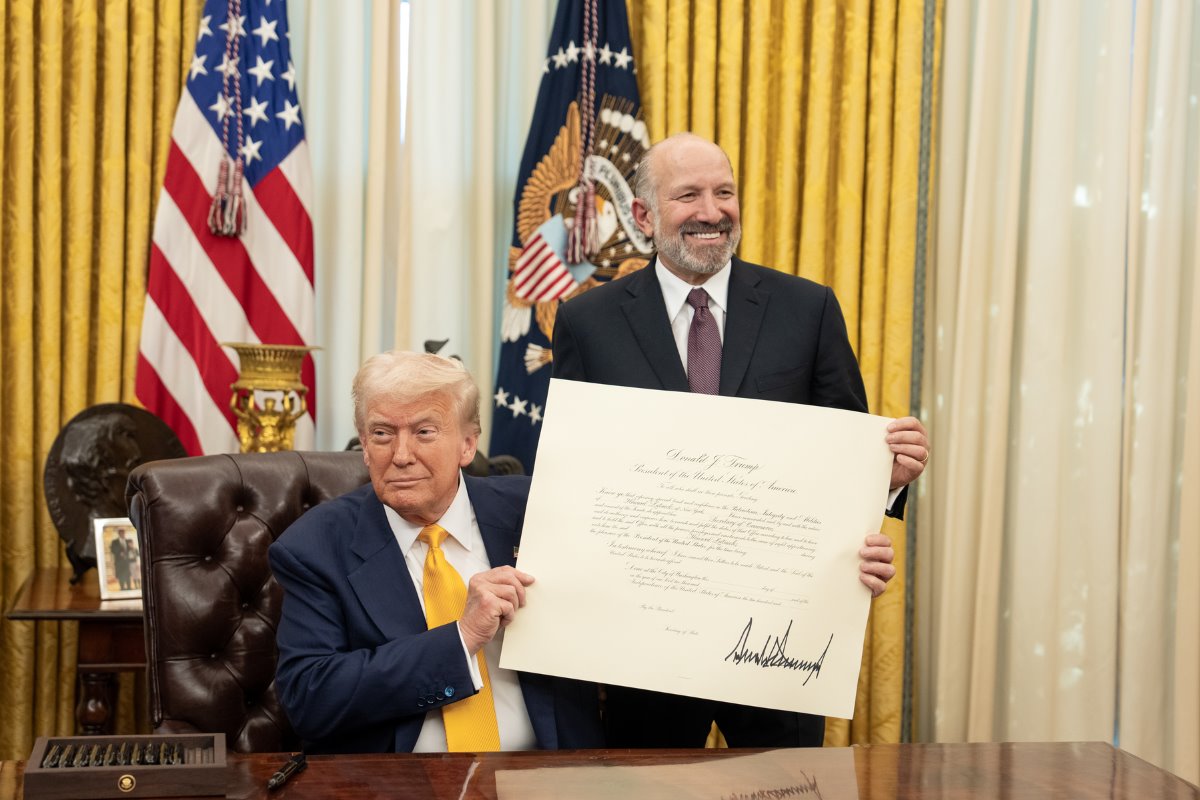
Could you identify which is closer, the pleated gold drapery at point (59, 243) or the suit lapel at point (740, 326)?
the suit lapel at point (740, 326)

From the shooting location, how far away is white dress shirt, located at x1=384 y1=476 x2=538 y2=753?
199 centimetres

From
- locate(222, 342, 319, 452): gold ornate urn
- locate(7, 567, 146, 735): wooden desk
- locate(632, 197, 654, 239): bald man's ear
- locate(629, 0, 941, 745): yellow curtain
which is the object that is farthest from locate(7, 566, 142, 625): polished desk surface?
locate(629, 0, 941, 745): yellow curtain

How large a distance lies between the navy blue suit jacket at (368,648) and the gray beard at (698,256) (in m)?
0.77

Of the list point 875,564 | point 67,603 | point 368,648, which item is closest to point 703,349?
point 875,564

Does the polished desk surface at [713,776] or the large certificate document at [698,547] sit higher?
the large certificate document at [698,547]

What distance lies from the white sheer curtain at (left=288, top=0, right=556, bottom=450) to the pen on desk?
8.97ft

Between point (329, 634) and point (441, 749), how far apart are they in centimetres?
28

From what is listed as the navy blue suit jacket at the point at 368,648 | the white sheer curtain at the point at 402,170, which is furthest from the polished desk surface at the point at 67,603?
the navy blue suit jacket at the point at 368,648

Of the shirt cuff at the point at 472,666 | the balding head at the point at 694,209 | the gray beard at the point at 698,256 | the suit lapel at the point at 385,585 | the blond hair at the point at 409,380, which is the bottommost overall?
the shirt cuff at the point at 472,666

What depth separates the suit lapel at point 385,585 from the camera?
2045mm

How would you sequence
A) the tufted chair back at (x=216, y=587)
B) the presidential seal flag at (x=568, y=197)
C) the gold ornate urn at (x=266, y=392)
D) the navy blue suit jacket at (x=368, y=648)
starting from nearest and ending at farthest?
the navy blue suit jacket at (x=368, y=648) < the tufted chair back at (x=216, y=587) < the gold ornate urn at (x=266, y=392) < the presidential seal flag at (x=568, y=197)

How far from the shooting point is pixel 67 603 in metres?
3.31

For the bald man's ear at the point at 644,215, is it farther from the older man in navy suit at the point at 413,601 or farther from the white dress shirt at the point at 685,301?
the older man in navy suit at the point at 413,601

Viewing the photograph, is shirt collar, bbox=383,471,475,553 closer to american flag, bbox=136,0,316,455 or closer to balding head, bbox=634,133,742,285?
balding head, bbox=634,133,742,285
